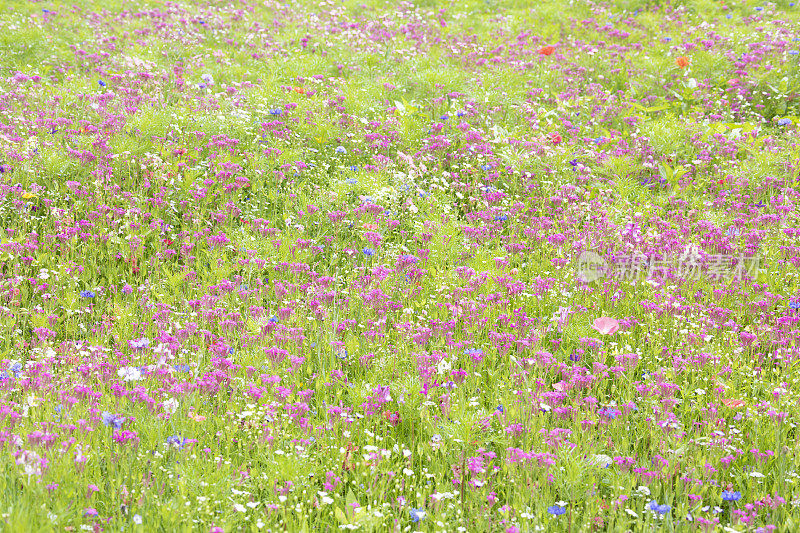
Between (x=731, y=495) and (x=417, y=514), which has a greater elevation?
(x=731, y=495)

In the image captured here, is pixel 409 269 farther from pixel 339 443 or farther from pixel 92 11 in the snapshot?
pixel 92 11

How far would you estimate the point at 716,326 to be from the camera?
5.71 m

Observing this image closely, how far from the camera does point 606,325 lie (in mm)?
5695

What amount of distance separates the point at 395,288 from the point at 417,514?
2.88 meters

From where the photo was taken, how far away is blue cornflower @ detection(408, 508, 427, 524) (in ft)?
12.3

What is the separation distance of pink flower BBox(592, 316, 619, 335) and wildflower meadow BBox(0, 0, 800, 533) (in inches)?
0.7

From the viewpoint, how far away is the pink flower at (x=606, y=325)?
565 centimetres

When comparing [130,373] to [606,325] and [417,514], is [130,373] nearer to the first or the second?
[417,514]

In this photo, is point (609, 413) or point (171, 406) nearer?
point (171, 406)

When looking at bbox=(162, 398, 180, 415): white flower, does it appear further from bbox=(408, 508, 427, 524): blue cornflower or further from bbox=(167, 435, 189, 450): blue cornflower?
bbox=(408, 508, 427, 524): blue cornflower

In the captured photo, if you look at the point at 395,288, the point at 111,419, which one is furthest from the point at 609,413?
the point at 111,419

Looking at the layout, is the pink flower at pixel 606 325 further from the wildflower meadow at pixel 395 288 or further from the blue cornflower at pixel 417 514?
the blue cornflower at pixel 417 514

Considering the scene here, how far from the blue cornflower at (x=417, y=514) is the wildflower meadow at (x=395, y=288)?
0.20 ft

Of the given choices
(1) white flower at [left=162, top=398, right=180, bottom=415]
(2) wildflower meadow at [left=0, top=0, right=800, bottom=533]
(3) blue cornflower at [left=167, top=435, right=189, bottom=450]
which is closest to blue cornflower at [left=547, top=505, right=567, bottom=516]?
(2) wildflower meadow at [left=0, top=0, right=800, bottom=533]
